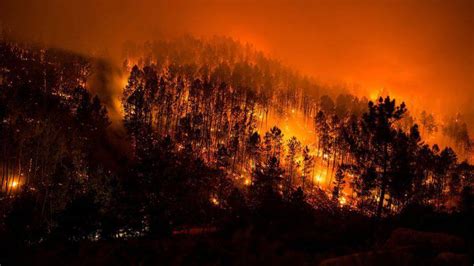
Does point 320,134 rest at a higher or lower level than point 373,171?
higher

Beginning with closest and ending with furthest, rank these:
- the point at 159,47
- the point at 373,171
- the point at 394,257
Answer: the point at 394,257 < the point at 373,171 < the point at 159,47

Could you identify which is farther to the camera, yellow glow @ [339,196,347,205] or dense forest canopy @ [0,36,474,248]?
yellow glow @ [339,196,347,205]

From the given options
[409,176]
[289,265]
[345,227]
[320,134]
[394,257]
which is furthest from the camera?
[320,134]

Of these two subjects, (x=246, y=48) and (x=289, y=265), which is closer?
(x=289, y=265)

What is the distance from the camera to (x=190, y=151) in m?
71.9

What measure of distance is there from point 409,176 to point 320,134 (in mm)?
61975

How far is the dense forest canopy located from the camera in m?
31.9

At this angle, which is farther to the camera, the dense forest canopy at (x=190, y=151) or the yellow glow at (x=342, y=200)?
the yellow glow at (x=342, y=200)

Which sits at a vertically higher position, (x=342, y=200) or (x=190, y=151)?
(x=190, y=151)

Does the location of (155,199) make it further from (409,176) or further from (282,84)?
(282,84)

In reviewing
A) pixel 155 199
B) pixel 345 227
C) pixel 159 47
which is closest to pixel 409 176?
pixel 345 227

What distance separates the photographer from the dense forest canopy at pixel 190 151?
Result: 31891mm

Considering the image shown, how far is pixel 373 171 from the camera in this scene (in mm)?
40906

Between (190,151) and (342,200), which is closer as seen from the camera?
Answer: (190,151)
